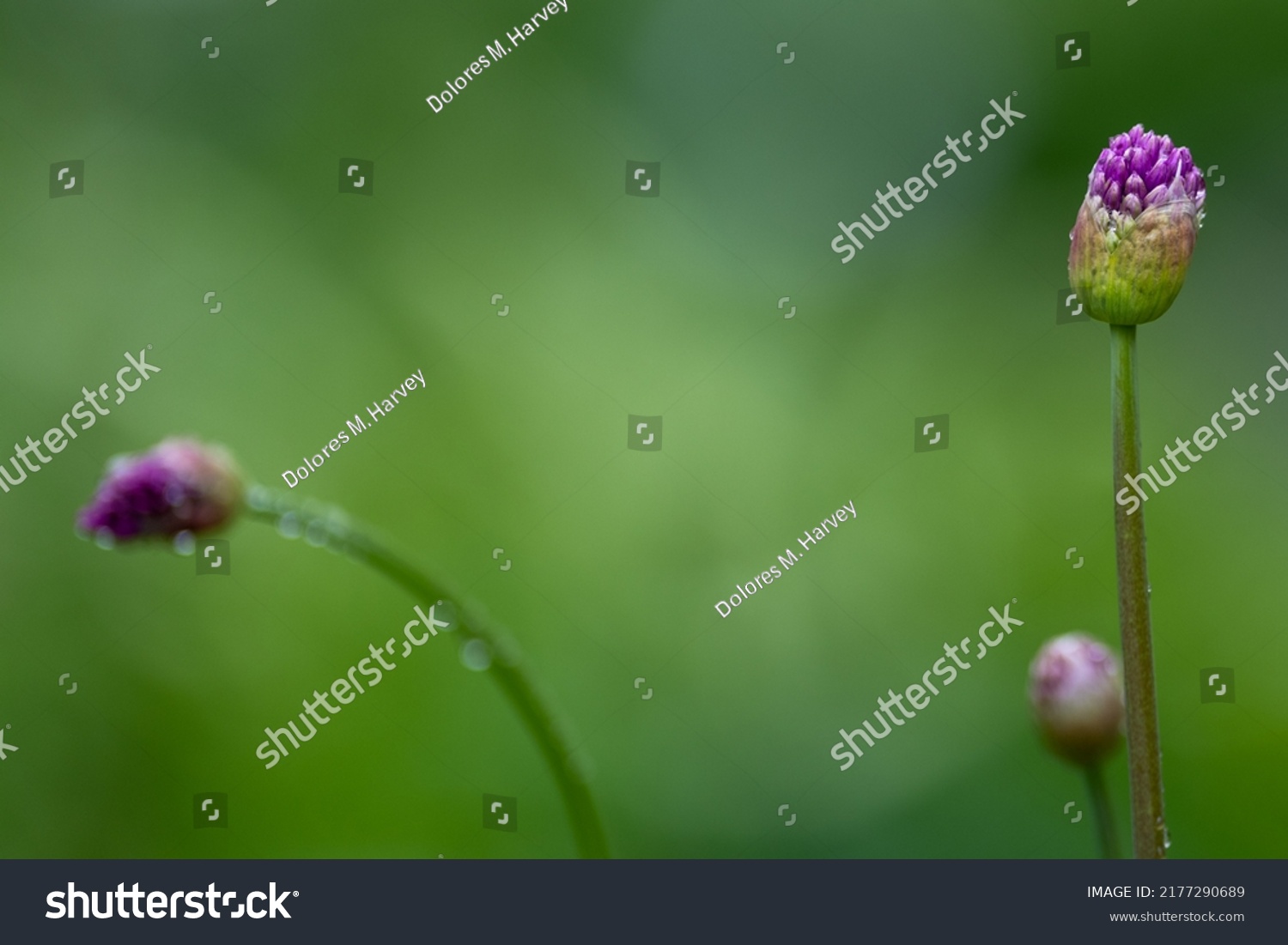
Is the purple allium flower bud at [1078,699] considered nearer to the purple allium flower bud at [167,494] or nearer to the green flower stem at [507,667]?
the green flower stem at [507,667]

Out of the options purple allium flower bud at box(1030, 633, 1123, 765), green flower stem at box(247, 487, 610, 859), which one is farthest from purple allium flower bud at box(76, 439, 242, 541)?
purple allium flower bud at box(1030, 633, 1123, 765)

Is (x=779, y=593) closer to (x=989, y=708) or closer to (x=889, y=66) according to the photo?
(x=989, y=708)

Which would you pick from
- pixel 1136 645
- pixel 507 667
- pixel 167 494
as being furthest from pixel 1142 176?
pixel 167 494

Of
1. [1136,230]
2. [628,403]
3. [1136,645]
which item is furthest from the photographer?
[628,403]

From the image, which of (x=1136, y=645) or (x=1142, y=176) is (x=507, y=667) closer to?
(x=1136, y=645)

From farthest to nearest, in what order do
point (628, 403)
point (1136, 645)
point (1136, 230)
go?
1. point (628, 403)
2. point (1136, 230)
3. point (1136, 645)

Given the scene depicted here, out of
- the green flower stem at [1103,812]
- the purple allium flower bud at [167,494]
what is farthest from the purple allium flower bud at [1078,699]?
the purple allium flower bud at [167,494]

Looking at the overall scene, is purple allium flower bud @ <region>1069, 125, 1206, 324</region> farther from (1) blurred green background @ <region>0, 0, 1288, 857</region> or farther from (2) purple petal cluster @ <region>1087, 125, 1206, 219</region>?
(1) blurred green background @ <region>0, 0, 1288, 857</region>
